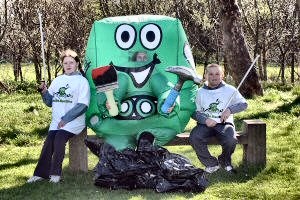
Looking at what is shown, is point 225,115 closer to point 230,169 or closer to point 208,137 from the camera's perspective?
point 208,137

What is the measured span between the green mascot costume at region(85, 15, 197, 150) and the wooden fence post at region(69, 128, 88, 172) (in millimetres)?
332

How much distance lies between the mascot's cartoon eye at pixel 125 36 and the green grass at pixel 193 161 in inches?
55.8

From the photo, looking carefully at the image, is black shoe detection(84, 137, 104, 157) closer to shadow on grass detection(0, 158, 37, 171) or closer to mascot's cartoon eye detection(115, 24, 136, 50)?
mascot's cartoon eye detection(115, 24, 136, 50)

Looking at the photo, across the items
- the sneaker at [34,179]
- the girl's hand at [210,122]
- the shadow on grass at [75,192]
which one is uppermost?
the girl's hand at [210,122]

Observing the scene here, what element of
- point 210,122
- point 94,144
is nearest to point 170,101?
point 210,122

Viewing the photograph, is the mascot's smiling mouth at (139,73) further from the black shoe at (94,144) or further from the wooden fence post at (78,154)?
the wooden fence post at (78,154)

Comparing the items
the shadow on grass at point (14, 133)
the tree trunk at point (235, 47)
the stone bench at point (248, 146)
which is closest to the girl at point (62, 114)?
the stone bench at point (248, 146)

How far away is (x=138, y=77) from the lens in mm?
5246

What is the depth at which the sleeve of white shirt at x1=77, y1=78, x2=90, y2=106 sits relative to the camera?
5.39 metres

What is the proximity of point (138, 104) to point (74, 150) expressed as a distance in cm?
104

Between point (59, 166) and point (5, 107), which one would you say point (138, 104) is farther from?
point (5, 107)

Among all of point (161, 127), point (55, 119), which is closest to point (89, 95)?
point (55, 119)

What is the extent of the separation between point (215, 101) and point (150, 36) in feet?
3.05

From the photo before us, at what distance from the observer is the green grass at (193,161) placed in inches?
196
